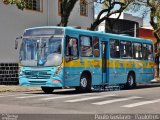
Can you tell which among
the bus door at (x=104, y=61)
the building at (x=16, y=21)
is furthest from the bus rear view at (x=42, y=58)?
the building at (x=16, y=21)

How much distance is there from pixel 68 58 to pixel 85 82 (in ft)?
6.34

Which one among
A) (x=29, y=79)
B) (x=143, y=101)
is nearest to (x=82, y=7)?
(x=29, y=79)

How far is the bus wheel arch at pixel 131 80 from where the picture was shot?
27.7 metres

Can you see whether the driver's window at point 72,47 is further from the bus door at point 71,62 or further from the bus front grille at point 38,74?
the bus front grille at point 38,74

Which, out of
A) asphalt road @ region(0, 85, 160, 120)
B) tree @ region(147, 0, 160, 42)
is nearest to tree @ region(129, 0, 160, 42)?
tree @ region(147, 0, 160, 42)

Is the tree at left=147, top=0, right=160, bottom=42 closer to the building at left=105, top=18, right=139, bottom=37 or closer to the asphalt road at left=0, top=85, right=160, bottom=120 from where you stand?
the building at left=105, top=18, right=139, bottom=37

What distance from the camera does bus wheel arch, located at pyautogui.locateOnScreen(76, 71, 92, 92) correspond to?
22984 millimetres

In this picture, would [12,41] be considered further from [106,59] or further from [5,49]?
[106,59]

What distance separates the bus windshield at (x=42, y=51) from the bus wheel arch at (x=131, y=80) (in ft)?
23.7

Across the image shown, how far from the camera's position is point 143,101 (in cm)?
1822

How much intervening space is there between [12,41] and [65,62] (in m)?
9.55

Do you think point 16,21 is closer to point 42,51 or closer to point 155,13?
point 42,51

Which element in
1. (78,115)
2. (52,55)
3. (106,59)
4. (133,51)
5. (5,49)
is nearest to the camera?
(78,115)

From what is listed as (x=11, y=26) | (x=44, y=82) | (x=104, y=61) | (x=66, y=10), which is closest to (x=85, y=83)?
(x=104, y=61)
